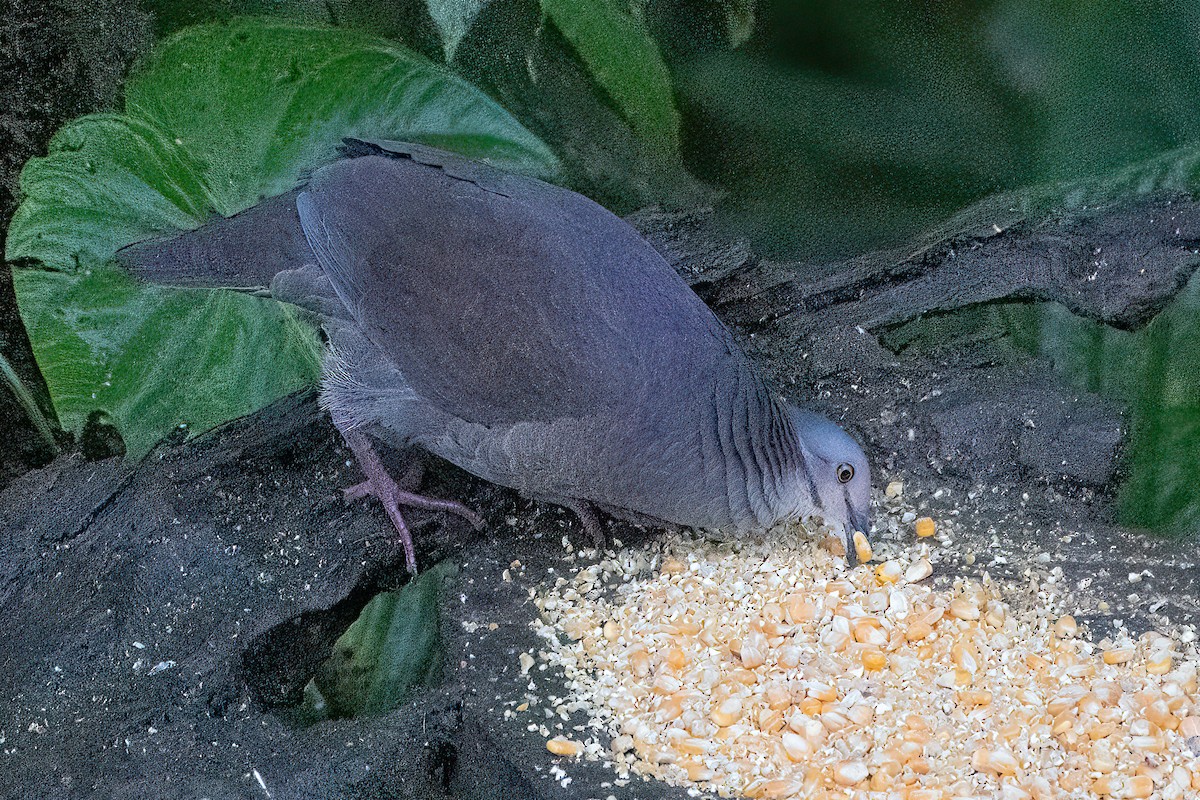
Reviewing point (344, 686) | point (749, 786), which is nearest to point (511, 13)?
point (344, 686)

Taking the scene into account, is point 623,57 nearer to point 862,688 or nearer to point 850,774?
point 862,688

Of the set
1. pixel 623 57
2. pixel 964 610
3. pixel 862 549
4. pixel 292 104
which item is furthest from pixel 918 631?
pixel 292 104

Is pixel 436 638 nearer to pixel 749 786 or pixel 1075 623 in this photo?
pixel 749 786

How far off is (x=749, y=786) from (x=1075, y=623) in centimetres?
86

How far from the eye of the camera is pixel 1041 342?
2816 millimetres

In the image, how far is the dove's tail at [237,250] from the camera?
8.57ft

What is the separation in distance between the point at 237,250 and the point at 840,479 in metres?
1.60

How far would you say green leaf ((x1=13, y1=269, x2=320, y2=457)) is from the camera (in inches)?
107

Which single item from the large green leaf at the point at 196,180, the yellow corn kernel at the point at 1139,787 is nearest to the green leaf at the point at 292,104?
the large green leaf at the point at 196,180

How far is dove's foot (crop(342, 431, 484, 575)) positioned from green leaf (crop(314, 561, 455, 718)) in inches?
6.0

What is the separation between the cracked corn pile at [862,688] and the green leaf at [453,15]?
54.8 inches

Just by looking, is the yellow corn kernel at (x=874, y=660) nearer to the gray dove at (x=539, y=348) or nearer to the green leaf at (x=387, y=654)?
the gray dove at (x=539, y=348)

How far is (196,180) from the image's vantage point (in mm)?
2670

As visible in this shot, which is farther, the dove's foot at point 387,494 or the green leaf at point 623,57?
the dove's foot at point 387,494
